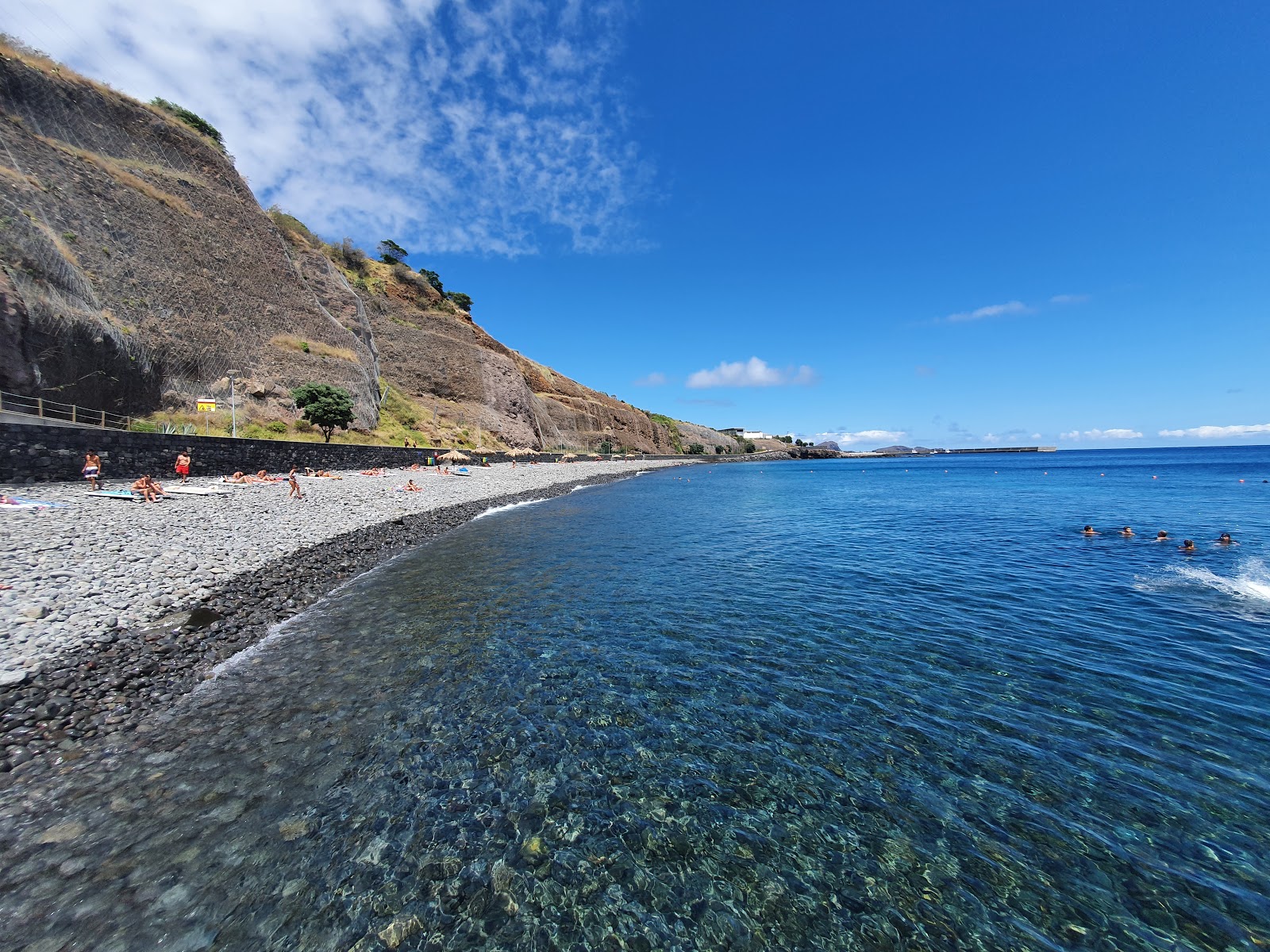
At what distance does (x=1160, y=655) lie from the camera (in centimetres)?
905

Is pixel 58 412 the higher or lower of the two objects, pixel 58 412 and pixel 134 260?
the lower

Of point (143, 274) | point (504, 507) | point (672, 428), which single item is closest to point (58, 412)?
point (143, 274)

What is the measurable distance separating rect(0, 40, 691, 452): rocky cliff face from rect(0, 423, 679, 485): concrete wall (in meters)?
7.85

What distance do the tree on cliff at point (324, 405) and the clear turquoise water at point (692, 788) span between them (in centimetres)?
3197

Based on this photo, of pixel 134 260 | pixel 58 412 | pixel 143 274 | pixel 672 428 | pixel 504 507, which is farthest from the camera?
pixel 672 428

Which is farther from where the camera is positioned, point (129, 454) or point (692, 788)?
point (129, 454)

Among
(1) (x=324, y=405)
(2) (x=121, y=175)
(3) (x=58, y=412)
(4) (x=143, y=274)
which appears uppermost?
(2) (x=121, y=175)

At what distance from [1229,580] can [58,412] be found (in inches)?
1839

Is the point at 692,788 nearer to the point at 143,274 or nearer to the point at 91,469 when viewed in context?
the point at 91,469

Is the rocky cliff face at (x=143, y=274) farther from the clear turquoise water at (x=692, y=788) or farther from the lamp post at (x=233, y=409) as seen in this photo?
the clear turquoise water at (x=692, y=788)

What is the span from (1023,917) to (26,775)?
33.1 feet

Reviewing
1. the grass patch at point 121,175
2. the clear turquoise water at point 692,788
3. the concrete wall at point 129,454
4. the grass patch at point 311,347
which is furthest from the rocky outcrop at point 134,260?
the clear turquoise water at point 692,788

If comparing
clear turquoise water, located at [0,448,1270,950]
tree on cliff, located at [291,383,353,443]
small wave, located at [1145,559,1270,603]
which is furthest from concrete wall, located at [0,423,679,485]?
small wave, located at [1145,559,1270,603]

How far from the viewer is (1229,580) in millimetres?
13961
